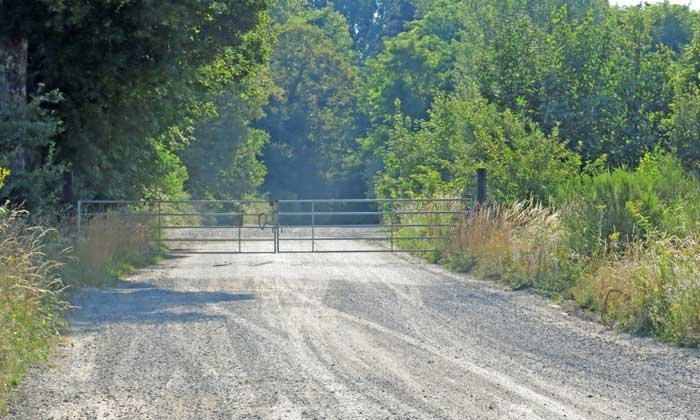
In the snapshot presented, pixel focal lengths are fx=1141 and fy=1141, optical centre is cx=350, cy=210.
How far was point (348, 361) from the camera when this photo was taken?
1183 centimetres

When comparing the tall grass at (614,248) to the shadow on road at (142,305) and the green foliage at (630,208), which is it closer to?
the green foliage at (630,208)

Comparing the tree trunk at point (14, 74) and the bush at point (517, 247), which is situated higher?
the tree trunk at point (14, 74)

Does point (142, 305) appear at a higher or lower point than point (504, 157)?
lower

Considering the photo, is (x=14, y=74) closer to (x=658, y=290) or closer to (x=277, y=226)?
(x=277, y=226)

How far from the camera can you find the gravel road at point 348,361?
961 centimetres

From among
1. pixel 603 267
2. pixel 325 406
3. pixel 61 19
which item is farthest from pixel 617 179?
pixel 325 406

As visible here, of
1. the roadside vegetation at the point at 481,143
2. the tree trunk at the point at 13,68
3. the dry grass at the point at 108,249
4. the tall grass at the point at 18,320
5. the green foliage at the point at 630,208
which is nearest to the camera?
the tall grass at the point at 18,320

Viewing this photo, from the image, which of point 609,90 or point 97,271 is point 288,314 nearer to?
point 97,271

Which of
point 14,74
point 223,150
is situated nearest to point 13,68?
point 14,74

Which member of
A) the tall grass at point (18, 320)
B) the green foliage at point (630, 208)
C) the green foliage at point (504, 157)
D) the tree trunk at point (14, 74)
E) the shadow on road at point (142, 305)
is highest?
the tree trunk at point (14, 74)

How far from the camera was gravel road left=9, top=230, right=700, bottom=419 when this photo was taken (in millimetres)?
9609

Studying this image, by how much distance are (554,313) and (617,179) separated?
15.4 feet

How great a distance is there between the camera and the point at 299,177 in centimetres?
8994

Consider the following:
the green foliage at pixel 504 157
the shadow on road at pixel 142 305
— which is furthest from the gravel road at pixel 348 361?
the green foliage at pixel 504 157
